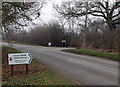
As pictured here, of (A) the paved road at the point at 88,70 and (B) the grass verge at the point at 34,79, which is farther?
(A) the paved road at the point at 88,70

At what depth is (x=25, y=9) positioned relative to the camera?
10.1 metres

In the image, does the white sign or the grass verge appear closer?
the grass verge

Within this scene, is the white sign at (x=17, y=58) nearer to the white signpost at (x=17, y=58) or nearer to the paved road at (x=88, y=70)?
the white signpost at (x=17, y=58)

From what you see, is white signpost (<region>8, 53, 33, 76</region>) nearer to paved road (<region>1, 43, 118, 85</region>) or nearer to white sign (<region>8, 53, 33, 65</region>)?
white sign (<region>8, 53, 33, 65</region>)

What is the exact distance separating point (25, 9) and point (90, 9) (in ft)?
51.6

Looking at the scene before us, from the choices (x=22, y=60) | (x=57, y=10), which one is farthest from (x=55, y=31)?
(x=22, y=60)

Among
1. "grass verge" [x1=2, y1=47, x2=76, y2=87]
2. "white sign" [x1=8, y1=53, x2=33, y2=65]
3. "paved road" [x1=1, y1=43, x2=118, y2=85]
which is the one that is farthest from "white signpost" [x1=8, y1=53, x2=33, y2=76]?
"paved road" [x1=1, y1=43, x2=118, y2=85]

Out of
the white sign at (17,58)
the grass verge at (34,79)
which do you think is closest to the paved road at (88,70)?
the grass verge at (34,79)

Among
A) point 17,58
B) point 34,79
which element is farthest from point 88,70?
point 17,58

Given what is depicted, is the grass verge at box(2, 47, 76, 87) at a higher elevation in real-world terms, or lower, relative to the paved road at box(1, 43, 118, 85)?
higher

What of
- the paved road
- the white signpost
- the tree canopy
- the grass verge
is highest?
the tree canopy

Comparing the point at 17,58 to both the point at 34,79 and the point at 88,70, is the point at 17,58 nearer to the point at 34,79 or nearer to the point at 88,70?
the point at 34,79

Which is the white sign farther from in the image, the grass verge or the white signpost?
the grass verge

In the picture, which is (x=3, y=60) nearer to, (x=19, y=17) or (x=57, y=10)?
(x=19, y=17)
